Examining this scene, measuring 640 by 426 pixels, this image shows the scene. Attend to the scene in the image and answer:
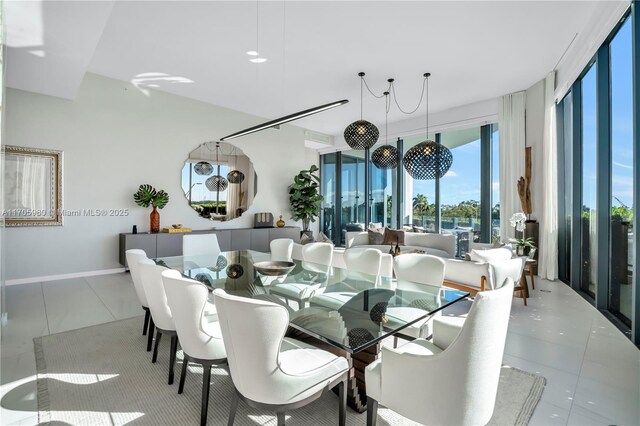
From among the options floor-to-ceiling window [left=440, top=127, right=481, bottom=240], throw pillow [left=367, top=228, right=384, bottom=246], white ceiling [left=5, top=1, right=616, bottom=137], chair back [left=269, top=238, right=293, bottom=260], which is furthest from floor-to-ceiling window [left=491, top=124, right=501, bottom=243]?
chair back [left=269, top=238, right=293, bottom=260]

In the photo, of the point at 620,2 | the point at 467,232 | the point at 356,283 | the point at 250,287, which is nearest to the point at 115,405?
the point at 250,287

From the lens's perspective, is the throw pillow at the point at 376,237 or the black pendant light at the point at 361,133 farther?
the throw pillow at the point at 376,237

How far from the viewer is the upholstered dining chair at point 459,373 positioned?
49.6 inches

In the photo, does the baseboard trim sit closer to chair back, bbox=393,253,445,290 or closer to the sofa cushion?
chair back, bbox=393,253,445,290

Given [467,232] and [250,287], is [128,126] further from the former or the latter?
[467,232]

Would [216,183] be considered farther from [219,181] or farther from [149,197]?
[149,197]

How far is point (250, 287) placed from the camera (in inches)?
91.9

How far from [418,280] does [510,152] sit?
4.38 metres

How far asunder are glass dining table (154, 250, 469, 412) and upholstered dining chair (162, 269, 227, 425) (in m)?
0.39

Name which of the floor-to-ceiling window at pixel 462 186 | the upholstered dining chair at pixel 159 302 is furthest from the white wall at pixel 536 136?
the upholstered dining chair at pixel 159 302

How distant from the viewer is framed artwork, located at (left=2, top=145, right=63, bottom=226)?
451cm

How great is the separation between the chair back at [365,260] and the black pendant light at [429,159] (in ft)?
5.80

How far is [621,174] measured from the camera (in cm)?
326

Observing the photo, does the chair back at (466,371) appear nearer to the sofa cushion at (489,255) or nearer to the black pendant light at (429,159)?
the sofa cushion at (489,255)
